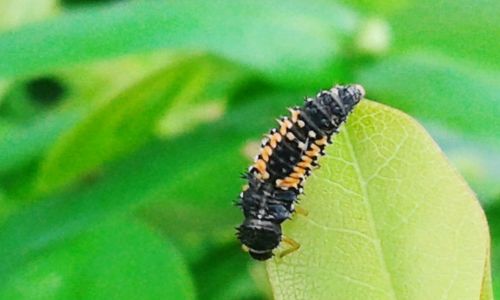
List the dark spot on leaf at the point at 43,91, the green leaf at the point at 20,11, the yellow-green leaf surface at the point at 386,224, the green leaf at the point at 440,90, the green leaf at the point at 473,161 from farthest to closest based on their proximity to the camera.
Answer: the dark spot on leaf at the point at 43,91
the green leaf at the point at 20,11
the green leaf at the point at 473,161
the green leaf at the point at 440,90
the yellow-green leaf surface at the point at 386,224

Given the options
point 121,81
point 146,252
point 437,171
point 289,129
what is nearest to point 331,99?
point 289,129

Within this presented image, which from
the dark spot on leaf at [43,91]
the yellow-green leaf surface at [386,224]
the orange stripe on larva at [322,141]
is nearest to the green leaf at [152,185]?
the orange stripe on larva at [322,141]

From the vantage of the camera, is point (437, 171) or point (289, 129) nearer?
point (437, 171)

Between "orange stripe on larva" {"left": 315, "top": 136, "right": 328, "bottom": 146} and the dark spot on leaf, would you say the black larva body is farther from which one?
the dark spot on leaf

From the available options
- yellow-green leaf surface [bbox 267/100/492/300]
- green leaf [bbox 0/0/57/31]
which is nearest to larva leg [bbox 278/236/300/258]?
yellow-green leaf surface [bbox 267/100/492/300]

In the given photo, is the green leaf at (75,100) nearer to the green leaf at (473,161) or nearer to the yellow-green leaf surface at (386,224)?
the green leaf at (473,161)

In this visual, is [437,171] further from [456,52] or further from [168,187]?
[168,187]

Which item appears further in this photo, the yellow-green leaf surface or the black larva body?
the black larva body
